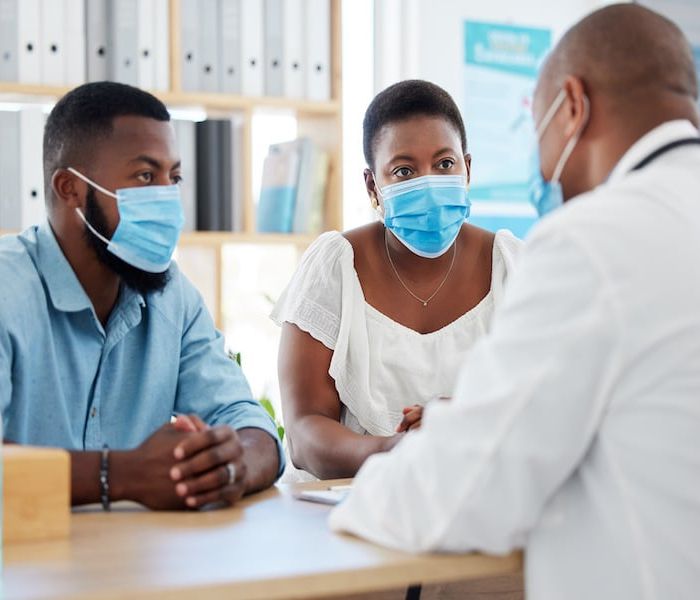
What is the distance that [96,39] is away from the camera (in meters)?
3.45

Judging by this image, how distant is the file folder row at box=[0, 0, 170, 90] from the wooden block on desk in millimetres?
2352

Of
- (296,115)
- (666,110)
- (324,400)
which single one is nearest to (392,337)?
(324,400)

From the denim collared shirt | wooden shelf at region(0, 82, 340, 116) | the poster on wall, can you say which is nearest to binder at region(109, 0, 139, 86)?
wooden shelf at region(0, 82, 340, 116)

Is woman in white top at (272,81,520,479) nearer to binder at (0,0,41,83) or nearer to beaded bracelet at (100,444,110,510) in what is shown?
beaded bracelet at (100,444,110,510)

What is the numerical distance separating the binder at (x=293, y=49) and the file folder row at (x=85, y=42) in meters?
0.43

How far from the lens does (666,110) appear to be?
1302 mm

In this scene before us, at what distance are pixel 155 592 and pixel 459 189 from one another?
56.6 inches

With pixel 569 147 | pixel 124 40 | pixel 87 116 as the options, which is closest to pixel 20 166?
pixel 124 40

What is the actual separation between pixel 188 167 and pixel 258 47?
50 centimetres

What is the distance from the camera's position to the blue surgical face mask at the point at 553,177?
54.4 inches

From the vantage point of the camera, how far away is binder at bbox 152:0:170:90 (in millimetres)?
3482

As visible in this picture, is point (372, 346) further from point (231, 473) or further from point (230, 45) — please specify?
point (230, 45)

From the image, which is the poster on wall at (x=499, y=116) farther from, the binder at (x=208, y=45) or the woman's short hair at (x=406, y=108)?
the woman's short hair at (x=406, y=108)

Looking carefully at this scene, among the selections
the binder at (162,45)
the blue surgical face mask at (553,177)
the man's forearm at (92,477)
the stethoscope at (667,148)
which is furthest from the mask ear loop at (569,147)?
the binder at (162,45)
